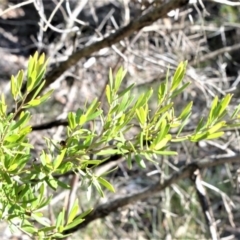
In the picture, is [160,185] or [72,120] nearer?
[72,120]

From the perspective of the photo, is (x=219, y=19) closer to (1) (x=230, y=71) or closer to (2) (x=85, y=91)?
(1) (x=230, y=71)

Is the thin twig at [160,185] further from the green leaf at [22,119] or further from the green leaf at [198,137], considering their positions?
the green leaf at [22,119]

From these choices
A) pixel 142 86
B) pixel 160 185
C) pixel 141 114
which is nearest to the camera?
pixel 141 114

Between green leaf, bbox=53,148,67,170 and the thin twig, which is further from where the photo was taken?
the thin twig

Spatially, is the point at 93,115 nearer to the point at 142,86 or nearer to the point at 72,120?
the point at 72,120

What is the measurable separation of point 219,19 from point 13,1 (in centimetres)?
120

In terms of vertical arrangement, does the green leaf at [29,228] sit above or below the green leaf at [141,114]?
below

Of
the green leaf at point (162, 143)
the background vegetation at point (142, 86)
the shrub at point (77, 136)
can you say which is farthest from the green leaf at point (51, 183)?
the background vegetation at point (142, 86)

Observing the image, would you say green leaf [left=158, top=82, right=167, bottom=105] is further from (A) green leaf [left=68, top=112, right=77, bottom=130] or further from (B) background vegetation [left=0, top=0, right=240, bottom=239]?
(B) background vegetation [left=0, top=0, right=240, bottom=239]

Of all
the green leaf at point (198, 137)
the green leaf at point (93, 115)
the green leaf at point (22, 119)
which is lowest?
the green leaf at point (198, 137)

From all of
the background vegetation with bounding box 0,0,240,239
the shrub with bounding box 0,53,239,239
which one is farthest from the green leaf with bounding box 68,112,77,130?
the background vegetation with bounding box 0,0,240,239

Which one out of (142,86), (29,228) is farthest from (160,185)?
(142,86)

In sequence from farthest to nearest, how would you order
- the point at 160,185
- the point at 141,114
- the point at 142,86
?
the point at 142,86
the point at 160,185
the point at 141,114

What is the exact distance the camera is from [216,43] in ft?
12.2
